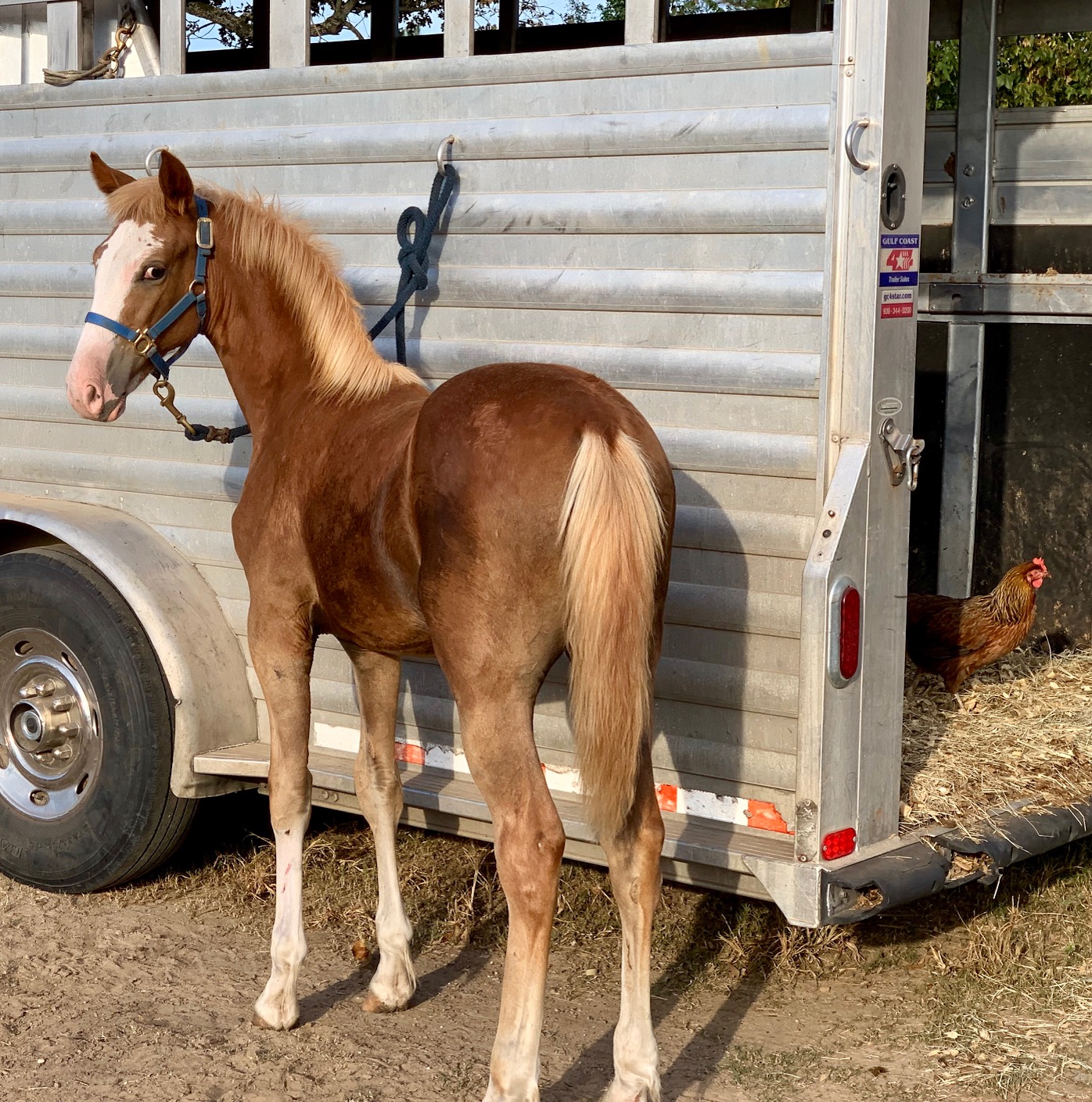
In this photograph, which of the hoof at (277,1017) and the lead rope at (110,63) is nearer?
the hoof at (277,1017)

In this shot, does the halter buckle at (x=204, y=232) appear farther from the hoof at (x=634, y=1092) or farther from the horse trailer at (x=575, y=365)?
the hoof at (x=634, y=1092)

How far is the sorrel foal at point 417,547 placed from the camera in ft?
8.83

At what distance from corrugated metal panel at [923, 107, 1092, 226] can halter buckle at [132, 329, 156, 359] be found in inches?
115

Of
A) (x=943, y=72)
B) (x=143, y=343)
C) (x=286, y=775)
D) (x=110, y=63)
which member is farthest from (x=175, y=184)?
(x=943, y=72)

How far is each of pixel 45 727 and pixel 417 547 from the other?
1.86 m

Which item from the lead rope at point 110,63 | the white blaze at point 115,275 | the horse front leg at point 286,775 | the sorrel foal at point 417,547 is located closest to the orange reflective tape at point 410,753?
the sorrel foal at point 417,547

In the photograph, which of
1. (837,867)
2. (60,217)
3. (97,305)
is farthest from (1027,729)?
(60,217)

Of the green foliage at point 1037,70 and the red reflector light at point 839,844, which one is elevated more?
the green foliage at point 1037,70

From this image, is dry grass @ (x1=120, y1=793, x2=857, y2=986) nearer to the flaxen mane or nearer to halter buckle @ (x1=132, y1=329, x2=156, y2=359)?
the flaxen mane

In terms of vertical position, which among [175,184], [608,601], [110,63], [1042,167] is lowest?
[608,601]

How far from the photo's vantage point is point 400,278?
3553 millimetres

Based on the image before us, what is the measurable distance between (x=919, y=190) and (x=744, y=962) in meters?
2.06

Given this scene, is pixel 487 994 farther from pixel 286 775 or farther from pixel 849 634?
pixel 849 634

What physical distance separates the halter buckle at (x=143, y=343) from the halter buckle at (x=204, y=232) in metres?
0.25
